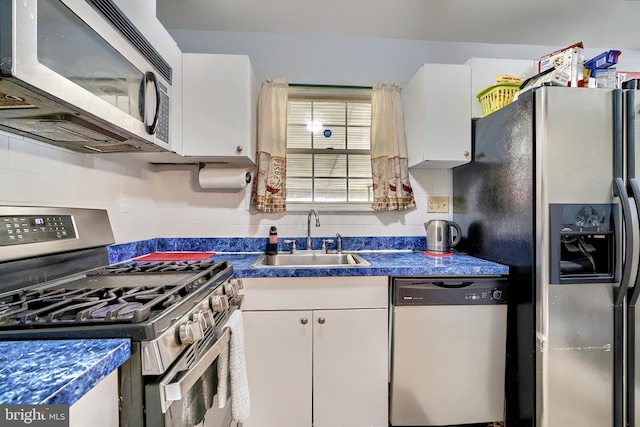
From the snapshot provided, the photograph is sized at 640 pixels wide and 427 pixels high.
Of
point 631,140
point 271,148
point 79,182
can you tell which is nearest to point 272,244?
point 271,148

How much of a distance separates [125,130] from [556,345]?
2.05 m

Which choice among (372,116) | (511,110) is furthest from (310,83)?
(511,110)

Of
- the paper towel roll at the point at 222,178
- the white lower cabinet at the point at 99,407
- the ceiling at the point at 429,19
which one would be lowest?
the white lower cabinet at the point at 99,407

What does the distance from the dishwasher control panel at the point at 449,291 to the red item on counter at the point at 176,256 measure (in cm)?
119

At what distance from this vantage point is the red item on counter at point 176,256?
173cm

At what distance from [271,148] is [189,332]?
1.42 meters

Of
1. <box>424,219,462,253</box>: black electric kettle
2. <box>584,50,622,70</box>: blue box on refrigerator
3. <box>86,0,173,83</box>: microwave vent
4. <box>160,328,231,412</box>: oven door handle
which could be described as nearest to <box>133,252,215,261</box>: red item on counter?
<box>160,328,231,412</box>: oven door handle

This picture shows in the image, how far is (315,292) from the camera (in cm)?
148

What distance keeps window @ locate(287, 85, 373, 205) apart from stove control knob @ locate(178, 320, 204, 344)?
4.67 ft

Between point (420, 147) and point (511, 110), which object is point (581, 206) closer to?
point (511, 110)

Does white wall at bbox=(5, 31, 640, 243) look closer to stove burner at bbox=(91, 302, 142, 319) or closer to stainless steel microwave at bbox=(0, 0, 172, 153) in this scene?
stainless steel microwave at bbox=(0, 0, 172, 153)

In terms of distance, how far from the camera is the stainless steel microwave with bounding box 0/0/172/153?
669mm

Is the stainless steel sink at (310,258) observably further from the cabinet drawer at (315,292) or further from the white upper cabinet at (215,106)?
the white upper cabinet at (215,106)

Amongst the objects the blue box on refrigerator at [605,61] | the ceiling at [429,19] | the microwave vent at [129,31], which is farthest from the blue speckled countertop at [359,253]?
the ceiling at [429,19]
